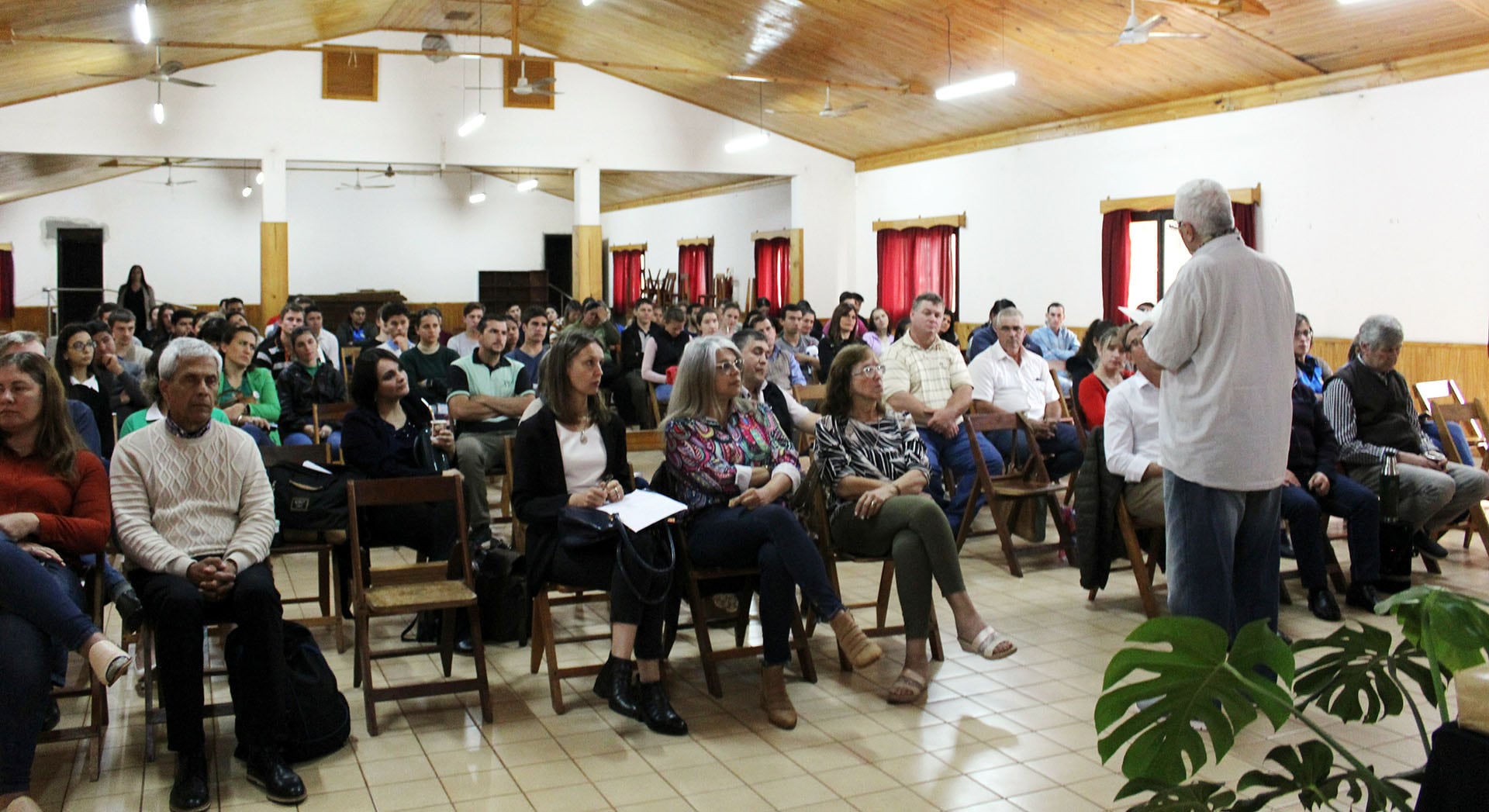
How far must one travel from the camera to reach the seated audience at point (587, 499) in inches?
148

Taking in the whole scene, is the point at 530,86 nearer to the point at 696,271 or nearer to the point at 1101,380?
the point at 696,271

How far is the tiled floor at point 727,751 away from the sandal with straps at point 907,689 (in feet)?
0.12

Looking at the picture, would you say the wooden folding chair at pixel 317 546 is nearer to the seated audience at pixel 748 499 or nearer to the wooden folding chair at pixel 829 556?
the seated audience at pixel 748 499

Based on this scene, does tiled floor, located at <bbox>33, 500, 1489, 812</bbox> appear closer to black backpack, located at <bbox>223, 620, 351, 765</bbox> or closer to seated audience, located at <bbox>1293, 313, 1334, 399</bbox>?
black backpack, located at <bbox>223, 620, 351, 765</bbox>

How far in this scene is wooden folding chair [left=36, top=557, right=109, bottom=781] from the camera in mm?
3295

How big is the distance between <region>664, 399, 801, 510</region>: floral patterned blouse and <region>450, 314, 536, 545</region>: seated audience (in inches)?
68.3

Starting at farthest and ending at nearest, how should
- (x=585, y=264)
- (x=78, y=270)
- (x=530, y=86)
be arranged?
(x=78, y=270) → (x=585, y=264) → (x=530, y=86)

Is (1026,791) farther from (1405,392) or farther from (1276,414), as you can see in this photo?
(1405,392)

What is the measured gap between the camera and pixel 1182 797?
63.2 inches

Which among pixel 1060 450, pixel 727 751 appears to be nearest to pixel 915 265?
pixel 1060 450

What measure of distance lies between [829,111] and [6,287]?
13028 millimetres

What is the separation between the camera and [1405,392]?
5520 millimetres

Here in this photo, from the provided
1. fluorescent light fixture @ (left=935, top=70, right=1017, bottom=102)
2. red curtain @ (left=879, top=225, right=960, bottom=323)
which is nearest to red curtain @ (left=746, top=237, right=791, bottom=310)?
red curtain @ (left=879, top=225, right=960, bottom=323)

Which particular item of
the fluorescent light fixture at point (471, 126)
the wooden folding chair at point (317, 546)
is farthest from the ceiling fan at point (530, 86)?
the wooden folding chair at point (317, 546)
